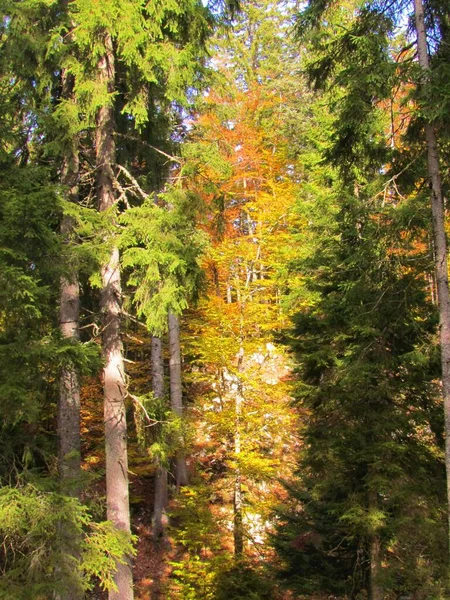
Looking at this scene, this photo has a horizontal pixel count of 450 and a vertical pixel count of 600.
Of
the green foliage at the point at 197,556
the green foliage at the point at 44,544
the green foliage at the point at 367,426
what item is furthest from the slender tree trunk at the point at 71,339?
the green foliage at the point at 367,426

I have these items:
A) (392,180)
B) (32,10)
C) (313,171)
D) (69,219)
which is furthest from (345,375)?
(32,10)

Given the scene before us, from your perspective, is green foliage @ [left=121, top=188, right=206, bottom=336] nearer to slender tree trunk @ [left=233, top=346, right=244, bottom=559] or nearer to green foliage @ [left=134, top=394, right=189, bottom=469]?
green foliage @ [left=134, top=394, right=189, bottom=469]

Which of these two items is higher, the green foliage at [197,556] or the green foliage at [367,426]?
the green foliage at [367,426]

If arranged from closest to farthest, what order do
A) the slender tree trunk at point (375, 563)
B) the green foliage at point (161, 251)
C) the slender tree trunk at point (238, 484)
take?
the green foliage at point (161, 251)
the slender tree trunk at point (375, 563)
the slender tree trunk at point (238, 484)

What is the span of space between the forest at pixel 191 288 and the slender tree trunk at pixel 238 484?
0.06 metres

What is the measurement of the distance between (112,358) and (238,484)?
596 centimetres

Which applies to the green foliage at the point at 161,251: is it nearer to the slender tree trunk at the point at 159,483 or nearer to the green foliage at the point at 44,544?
the green foliage at the point at 44,544

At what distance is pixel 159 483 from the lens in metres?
14.0

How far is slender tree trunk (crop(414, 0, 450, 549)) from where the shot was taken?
6234mm

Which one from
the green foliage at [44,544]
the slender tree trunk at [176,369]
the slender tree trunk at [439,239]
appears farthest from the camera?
the slender tree trunk at [176,369]

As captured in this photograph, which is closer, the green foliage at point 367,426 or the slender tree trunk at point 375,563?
the green foliage at point 367,426

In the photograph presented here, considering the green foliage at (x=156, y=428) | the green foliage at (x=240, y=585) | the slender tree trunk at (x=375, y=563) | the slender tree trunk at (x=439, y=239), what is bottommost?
the green foliage at (x=240, y=585)

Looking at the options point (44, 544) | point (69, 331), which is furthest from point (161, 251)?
point (44, 544)

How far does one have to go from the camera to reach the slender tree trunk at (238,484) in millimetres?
11430
